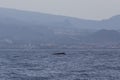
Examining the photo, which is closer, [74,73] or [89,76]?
[89,76]

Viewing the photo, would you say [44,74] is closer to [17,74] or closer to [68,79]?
[17,74]

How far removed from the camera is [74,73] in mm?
87062

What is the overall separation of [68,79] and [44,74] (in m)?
9.46

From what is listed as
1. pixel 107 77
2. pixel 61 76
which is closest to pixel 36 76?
pixel 61 76

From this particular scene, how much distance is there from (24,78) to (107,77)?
1206 cm

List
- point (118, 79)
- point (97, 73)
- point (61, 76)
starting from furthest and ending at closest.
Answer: point (97, 73) < point (61, 76) < point (118, 79)

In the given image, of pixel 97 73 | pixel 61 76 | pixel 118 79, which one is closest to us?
pixel 118 79

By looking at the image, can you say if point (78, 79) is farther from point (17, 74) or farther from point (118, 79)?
point (17, 74)

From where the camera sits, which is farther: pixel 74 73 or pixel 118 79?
pixel 74 73

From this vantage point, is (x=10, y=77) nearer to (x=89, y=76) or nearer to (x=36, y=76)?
(x=36, y=76)

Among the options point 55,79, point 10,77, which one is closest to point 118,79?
point 55,79

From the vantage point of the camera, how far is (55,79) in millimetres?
76375

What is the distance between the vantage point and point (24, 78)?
77.7 meters

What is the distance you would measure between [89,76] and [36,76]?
311 inches
